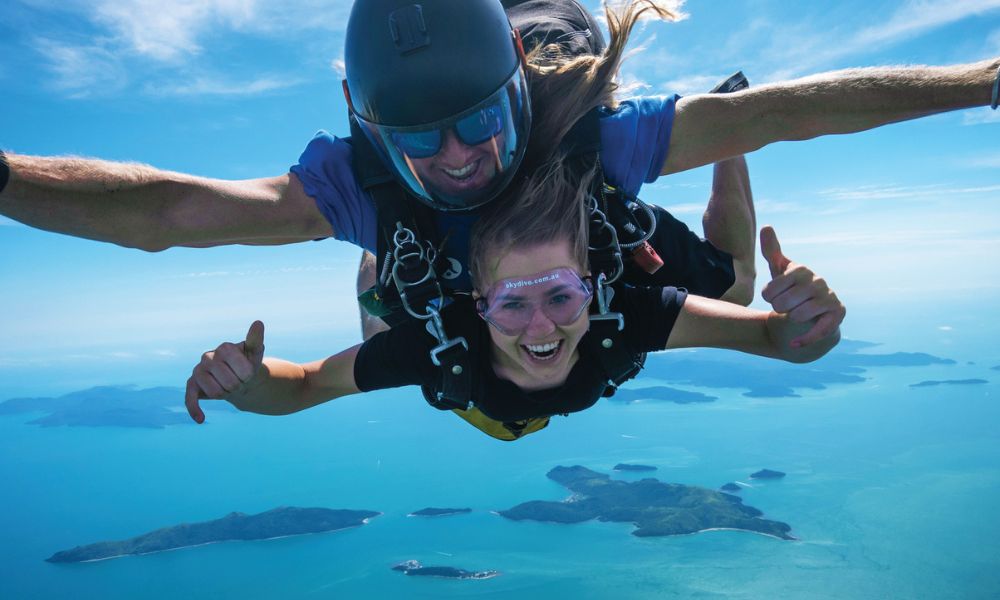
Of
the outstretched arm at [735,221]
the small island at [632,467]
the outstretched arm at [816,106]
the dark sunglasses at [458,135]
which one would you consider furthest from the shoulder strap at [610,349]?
the small island at [632,467]

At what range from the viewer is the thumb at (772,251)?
6.73 feet

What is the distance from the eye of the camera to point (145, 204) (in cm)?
201

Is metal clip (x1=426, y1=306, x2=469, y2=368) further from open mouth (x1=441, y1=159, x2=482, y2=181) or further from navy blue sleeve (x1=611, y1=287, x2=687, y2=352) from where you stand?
navy blue sleeve (x1=611, y1=287, x2=687, y2=352)

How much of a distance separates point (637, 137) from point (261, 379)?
6.06 ft

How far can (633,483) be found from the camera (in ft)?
161

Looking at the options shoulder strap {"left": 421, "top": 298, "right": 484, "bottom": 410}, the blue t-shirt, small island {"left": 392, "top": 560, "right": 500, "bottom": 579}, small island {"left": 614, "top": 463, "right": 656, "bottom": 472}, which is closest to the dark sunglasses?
the blue t-shirt

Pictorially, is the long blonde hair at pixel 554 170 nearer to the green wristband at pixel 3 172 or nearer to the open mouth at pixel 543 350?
the open mouth at pixel 543 350

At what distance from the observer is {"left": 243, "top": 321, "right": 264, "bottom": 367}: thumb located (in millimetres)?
2201

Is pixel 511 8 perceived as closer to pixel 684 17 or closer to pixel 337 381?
pixel 684 17

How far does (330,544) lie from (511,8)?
47.9m

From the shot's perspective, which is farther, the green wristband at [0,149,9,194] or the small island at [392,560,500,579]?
the small island at [392,560,500,579]

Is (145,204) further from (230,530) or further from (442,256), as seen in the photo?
(230,530)

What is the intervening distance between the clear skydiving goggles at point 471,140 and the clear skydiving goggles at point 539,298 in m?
0.37

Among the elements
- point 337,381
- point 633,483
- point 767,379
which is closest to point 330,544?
point 633,483
